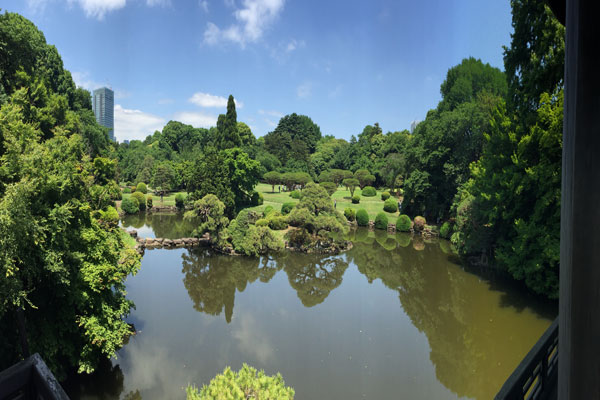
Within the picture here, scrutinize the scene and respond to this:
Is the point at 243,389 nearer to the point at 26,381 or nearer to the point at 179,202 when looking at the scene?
the point at 26,381

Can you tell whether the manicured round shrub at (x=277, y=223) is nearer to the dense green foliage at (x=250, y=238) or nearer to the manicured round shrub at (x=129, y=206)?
the dense green foliage at (x=250, y=238)

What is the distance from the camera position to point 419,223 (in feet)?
80.6

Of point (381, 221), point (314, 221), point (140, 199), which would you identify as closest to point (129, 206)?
point (140, 199)

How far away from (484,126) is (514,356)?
624 inches

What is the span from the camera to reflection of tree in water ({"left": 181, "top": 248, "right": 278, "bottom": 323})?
1202 centimetres

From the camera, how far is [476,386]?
26.0 feet

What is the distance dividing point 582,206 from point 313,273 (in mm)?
15058

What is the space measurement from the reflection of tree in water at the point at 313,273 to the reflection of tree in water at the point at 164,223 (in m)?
8.22

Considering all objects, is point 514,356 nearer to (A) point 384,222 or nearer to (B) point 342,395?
(B) point 342,395

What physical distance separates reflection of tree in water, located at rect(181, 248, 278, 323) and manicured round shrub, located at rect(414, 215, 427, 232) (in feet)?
41.0

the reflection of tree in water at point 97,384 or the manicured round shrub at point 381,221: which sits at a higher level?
the manicured round shrub at point 381,221

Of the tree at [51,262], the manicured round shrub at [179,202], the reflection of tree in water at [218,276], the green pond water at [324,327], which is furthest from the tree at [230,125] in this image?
the tree at [51,262]

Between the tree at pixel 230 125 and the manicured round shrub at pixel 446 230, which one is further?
the tree at pixel 230 125

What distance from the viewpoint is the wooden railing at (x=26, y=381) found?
1.14 m
